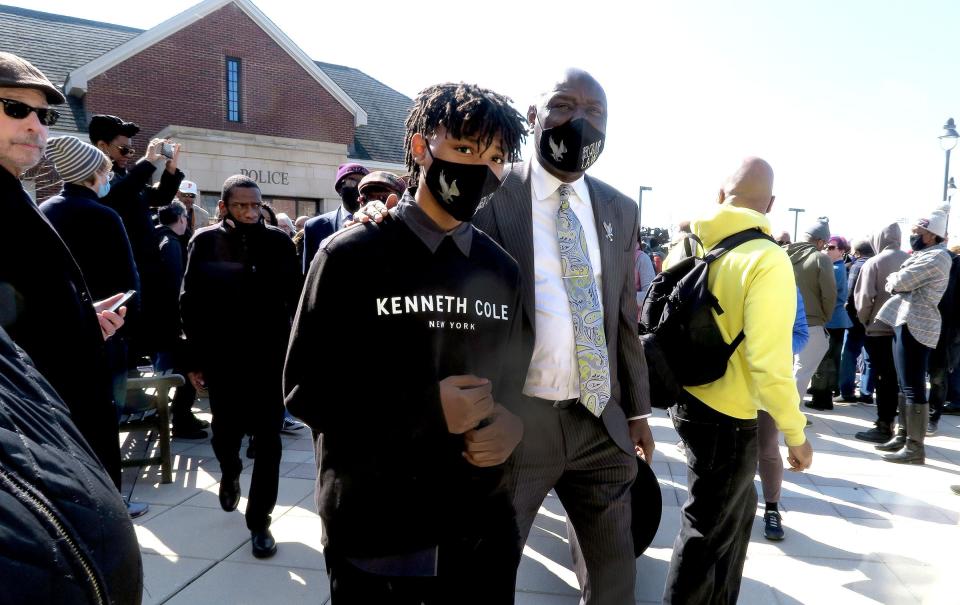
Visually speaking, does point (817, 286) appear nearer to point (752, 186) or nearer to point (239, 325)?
point (752, 186)

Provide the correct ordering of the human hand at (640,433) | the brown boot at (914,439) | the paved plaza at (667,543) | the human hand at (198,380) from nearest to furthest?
the human hand at (640,433), the paved plaza at (667,543), the human hand at (198,380), the brown boot at (914,439)

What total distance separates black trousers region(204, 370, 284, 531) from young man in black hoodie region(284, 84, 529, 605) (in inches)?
77.1

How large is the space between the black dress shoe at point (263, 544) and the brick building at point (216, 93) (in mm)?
16849

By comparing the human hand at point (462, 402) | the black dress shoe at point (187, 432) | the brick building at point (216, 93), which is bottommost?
the black dress shoe at point (187, 432)

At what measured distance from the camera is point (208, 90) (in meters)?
20.0

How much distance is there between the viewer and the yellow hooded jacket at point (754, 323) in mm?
2361

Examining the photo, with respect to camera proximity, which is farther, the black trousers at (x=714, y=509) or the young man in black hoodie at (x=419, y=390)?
the black trousers at (x=714, y=509)

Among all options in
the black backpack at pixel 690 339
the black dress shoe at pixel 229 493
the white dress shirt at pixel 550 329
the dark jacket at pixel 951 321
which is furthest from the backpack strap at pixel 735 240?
the dark jacket at pixel 951 321

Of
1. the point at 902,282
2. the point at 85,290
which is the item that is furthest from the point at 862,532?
the point at 85,290

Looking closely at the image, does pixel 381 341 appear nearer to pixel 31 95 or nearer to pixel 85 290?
pixel 85 290

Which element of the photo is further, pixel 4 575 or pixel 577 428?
pixel 577 428

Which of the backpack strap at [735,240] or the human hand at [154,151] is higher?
the human hand at [154,151]

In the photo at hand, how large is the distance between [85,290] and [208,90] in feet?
67.2

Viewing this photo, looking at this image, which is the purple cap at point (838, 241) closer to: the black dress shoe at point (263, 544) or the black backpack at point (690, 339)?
the black backpack at point (690, 339)
